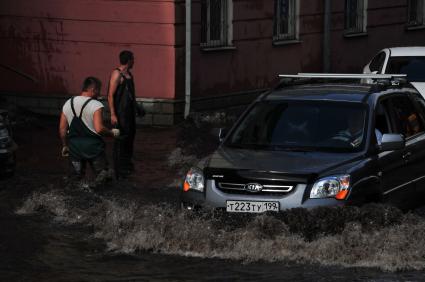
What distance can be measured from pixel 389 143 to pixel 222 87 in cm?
1151

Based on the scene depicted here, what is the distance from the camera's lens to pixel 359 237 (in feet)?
34.1

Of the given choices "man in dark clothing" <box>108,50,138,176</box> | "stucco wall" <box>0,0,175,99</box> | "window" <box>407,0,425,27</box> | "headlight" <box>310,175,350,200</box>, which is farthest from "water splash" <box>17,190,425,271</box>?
"window" <box>407,0,425,27</box>

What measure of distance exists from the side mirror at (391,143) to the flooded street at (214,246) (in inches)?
25.4

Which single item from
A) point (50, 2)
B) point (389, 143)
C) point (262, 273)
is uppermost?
point (50, 2)

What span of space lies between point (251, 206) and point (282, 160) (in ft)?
1.99

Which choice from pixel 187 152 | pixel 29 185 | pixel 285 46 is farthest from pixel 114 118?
pixel 285 46

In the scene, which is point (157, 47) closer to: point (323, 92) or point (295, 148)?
point (323, 92)

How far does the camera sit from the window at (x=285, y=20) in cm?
2481

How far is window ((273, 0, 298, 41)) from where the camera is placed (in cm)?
2481

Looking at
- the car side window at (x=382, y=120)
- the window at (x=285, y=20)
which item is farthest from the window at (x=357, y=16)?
the car side window at (x=382, y=120)

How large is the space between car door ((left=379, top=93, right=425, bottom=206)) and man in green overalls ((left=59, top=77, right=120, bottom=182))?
3.11 meters

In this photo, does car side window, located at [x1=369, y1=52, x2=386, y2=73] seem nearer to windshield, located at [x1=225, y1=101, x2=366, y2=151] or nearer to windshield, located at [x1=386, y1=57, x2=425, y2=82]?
windshield, located at [x1=386, y1=57, x2=425, y2=82]

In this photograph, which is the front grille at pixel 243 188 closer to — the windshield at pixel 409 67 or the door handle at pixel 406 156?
the door handle at pixel 406 156

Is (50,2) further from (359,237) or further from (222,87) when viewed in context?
(359,237)
